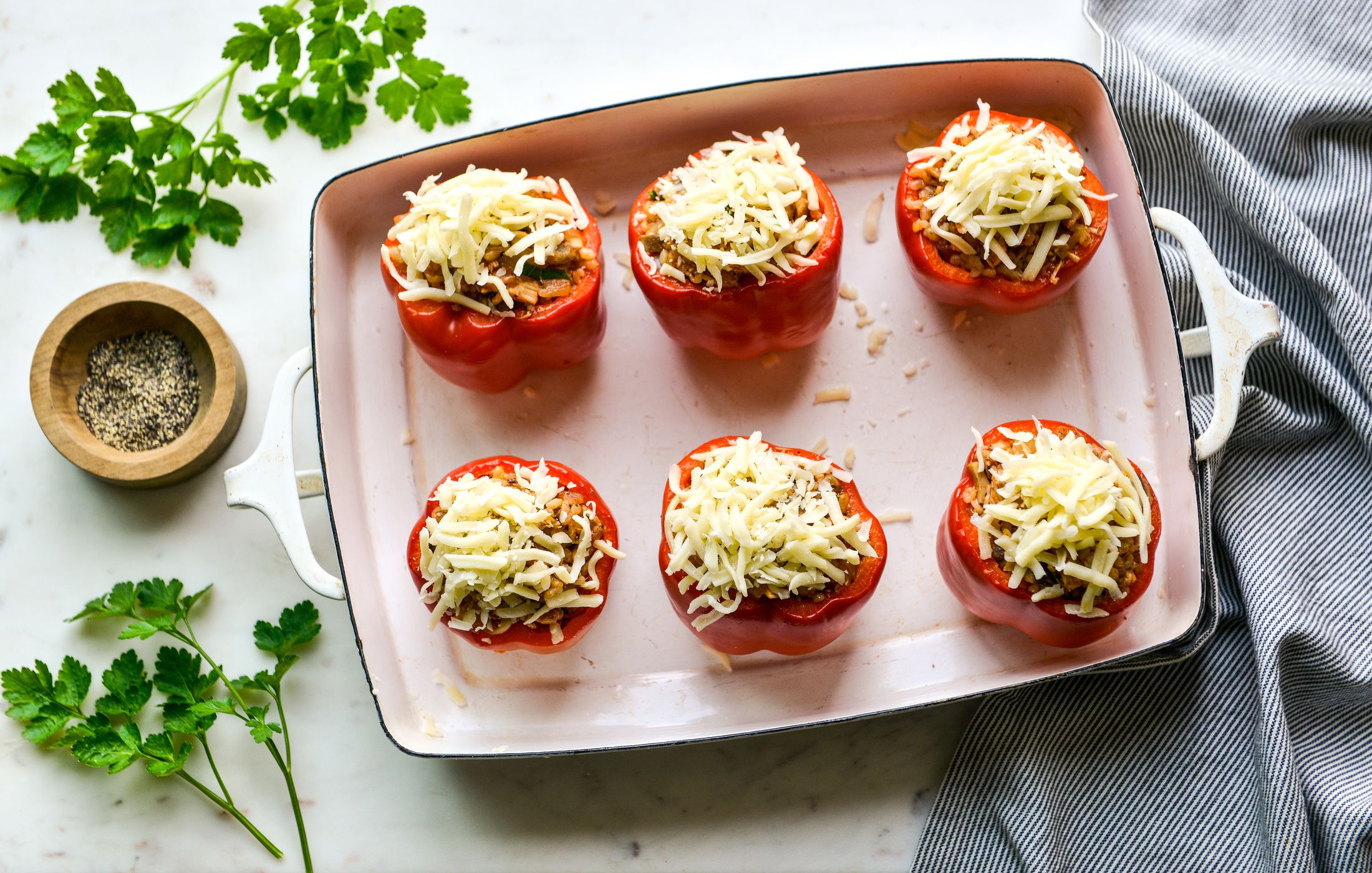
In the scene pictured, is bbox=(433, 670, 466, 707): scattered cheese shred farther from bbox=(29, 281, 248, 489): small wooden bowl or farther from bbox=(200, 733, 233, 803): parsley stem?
bbox=(29, 281, 248, 489): small wooden bowl

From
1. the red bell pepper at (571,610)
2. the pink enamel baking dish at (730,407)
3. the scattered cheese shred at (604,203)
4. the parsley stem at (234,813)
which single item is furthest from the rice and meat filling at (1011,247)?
the parsley stem at (234,813)

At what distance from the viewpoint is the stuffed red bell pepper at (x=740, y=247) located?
2.09m

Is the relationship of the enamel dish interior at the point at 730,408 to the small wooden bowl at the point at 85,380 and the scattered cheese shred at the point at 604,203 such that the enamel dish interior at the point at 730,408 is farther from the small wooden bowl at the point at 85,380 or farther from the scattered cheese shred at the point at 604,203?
the small wooden bowl at the point at 85,380

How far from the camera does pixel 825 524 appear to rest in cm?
203

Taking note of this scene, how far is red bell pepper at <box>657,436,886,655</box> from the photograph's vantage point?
2088 millimetres

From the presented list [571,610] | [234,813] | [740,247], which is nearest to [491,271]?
[740,247]

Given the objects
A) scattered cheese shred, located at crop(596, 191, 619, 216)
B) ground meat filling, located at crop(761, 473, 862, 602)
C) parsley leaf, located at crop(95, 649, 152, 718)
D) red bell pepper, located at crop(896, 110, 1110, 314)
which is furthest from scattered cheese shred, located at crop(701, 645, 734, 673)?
parsley leaf, located at crop(95, 649, 152, 718)

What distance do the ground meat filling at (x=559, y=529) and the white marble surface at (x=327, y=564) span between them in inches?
19.9

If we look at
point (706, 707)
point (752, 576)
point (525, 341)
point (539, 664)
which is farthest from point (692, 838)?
point (525, 341)

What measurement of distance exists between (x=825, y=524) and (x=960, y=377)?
2.06 ft

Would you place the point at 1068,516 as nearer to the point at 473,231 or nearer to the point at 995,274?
the point at 995,274

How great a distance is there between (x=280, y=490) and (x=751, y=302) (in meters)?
1.12

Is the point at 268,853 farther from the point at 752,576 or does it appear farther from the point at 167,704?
the point at 752,576

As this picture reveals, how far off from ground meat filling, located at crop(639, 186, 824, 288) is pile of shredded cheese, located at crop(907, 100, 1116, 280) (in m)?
0.30
